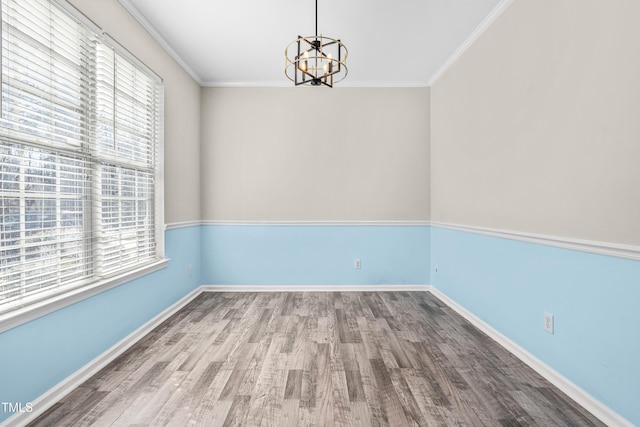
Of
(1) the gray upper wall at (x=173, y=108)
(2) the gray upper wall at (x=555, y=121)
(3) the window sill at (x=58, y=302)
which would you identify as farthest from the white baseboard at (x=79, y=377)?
(2) the gray upper wall at (x=555, y=121)

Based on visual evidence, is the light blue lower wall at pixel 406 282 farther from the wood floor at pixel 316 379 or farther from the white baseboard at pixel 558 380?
the wood floor at pixel 316 379

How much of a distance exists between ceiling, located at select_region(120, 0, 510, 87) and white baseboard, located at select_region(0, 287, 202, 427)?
8.75ft

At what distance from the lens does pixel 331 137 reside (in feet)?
13.5

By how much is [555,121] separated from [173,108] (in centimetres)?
342

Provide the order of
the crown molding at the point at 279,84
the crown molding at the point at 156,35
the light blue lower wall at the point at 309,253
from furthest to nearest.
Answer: the light blue lower wall at the point at 309,253
the crown molding at the point at 279,84
the crown molding at the point at 156,35

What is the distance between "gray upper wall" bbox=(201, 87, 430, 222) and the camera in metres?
4.10

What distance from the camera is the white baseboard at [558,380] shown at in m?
1.64

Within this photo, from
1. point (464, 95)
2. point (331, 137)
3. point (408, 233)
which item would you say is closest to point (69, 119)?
point (331, 137)

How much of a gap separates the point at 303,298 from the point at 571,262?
2.72 m

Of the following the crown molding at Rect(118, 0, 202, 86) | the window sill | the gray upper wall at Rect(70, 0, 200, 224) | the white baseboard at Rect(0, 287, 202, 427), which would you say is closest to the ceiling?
the crown molding at Rect(118, 0, 202, 86)

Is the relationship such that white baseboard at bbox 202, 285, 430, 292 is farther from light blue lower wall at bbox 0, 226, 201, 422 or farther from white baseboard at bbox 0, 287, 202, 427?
white baseboard at bbox 0, 287, 202, 427

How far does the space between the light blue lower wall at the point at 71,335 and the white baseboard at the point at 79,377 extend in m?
0.03

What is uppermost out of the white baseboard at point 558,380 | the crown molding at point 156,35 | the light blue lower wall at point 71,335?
the crown molding at point 156,35

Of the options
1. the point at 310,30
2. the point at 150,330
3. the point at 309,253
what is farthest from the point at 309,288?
the point at 310,30
